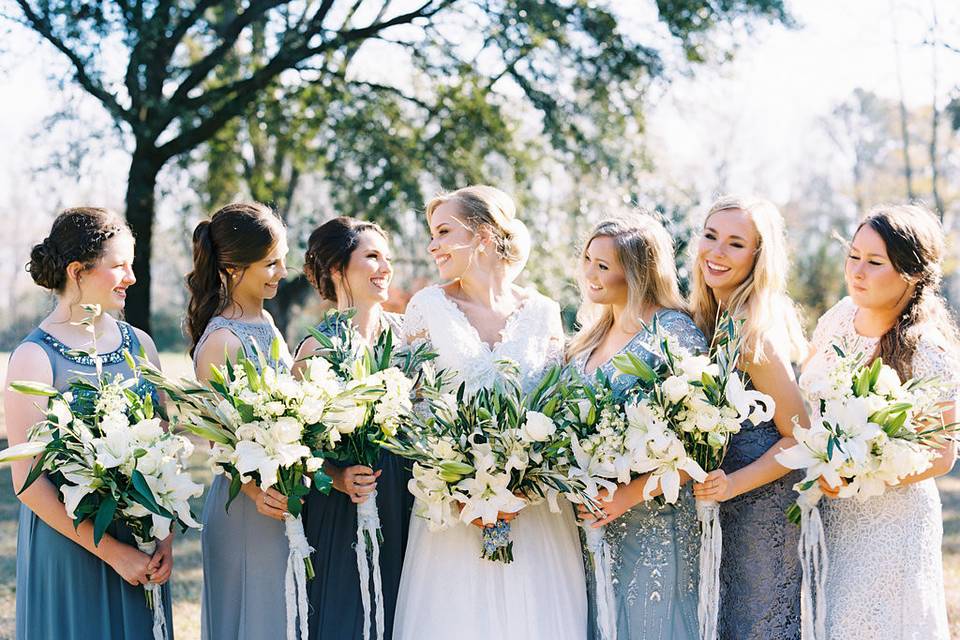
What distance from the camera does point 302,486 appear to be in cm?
368

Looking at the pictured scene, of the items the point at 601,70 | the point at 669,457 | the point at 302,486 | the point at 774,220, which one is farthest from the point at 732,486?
the point at 601,70

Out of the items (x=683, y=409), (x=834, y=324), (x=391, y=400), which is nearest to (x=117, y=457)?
(x=391, y=400)

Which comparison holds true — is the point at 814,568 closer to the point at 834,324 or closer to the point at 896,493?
the point at 896,493

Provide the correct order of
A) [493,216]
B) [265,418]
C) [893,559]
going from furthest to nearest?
1. [493,216]
2. [893,559]
3. [265,418]

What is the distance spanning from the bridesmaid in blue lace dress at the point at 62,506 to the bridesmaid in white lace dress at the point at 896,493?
2.76 m

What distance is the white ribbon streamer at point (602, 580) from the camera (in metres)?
3.96

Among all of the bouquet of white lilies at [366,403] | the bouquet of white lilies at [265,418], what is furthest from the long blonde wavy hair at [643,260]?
the bouquet of white lilies at [265,418]

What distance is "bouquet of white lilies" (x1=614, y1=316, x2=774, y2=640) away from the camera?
3662mm

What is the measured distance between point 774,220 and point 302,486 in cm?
236

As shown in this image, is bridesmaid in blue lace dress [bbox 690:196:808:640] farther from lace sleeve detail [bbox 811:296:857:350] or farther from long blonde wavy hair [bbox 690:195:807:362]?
lace sleeve detail [bbox 811:296:857:350]

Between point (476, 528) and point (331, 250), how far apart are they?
169 cm

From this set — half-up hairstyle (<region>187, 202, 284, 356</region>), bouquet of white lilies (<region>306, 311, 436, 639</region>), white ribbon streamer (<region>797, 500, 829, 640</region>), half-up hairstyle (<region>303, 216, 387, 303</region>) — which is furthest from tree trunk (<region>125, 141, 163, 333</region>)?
white ribbon streamer (<region>797, 500, 829, 640</region>)

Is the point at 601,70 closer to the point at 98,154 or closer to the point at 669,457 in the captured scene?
the point at 98,154

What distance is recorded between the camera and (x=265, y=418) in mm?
3549
